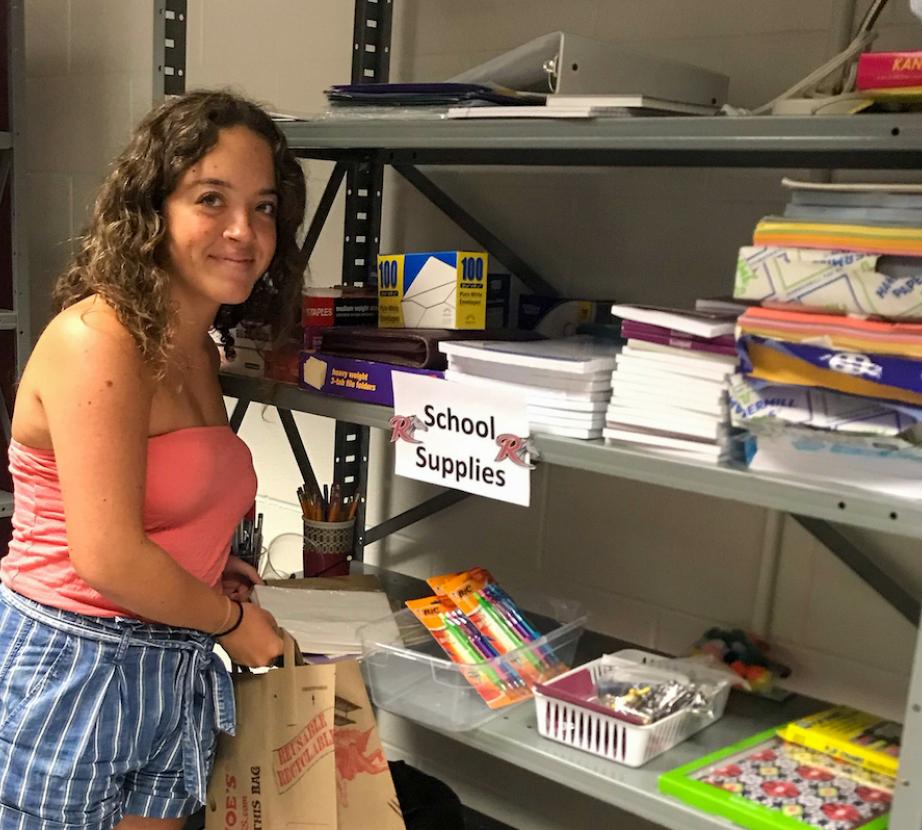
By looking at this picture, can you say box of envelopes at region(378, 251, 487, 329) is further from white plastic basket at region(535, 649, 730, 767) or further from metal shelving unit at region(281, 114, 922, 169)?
white plastic basket at region(535, 649, 730, 767)

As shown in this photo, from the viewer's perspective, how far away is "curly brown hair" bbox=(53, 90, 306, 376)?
4.44 feet

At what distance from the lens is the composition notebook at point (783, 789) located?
1136mm

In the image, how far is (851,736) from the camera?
4.30ft

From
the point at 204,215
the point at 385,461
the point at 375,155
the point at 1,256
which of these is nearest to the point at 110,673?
the point at 204,215

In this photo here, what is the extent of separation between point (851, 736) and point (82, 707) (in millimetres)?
1030

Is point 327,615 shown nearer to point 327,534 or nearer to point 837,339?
point 327,534

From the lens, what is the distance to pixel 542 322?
171cm

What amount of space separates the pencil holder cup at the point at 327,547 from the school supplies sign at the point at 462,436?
54 centimetres

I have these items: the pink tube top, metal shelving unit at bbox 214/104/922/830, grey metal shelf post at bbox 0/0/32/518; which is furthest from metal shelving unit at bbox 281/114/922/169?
grey metal shelf post at bbox 0/0/32/518

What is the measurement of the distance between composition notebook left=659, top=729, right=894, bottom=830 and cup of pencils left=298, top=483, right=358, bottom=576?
0.85 m

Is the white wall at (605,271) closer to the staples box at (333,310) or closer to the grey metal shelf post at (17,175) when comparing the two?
the staples box at (333,310)

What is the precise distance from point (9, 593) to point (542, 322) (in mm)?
924

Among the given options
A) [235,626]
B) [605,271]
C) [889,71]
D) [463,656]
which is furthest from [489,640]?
[889,71]

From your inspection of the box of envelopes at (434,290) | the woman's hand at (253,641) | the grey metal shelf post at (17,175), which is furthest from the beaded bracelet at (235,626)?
the grey metal shelf post at (17,175)
